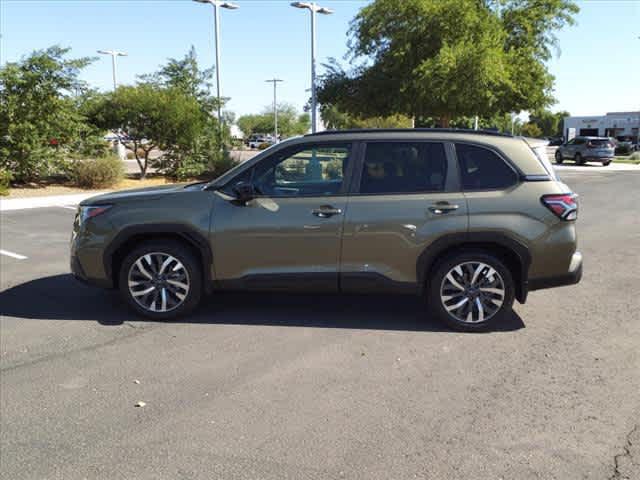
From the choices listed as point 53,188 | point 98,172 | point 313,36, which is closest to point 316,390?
point 98,172

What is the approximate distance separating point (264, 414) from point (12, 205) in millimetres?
14227

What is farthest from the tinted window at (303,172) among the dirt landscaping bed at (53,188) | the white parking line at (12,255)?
the dirt landscaping bed at (53,188)

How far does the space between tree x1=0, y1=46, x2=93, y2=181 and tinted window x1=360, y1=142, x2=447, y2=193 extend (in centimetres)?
1562

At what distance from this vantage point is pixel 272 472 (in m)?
3.08

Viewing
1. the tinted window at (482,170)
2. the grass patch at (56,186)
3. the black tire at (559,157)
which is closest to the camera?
the tinted window at (482,170)

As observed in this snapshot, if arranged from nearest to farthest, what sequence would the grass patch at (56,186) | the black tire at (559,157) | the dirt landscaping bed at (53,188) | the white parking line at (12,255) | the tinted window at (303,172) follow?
1. the tinted window at (303,172)
2. the white parking line at (12,255)
3. the dirt landscaping bed at (53,188)
4. the grass patch at (56,186)
5. the black tire at (559,157)

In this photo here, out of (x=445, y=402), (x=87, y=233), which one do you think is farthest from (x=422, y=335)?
(x=87, y=233)

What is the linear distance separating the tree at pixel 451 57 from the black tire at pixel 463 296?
17763 mm

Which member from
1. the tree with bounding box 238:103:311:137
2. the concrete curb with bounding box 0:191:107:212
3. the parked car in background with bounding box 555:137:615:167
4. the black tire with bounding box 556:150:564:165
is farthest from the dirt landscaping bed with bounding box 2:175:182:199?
the tree with bounding box 238:103:311:137

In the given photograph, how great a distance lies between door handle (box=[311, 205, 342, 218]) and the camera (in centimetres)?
522

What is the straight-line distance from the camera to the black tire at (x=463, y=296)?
521cm

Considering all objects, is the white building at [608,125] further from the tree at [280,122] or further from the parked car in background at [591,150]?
the parked car in background at [591,150]

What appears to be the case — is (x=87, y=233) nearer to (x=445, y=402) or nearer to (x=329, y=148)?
(x=329, y=148)

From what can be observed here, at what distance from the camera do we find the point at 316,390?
4082 mm
